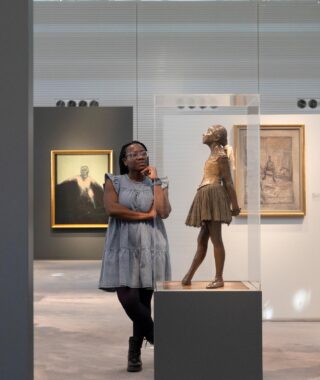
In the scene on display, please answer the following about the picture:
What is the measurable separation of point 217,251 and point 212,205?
33 cm

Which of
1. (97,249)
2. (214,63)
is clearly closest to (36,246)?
Result: (97,249)

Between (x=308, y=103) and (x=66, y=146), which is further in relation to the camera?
(x=66, y=146)

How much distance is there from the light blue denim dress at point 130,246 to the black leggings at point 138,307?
0.23 feet

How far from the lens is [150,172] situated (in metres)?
5.52

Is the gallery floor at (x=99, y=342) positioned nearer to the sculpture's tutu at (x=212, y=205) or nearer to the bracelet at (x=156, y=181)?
the sculpture's tutu at (x=212, y=205)

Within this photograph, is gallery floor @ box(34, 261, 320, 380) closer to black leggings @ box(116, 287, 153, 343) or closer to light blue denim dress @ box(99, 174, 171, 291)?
black leggings @ box(116, 287, 153, 343)

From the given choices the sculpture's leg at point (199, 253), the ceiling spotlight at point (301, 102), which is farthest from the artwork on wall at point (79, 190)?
the sculpture's leg at point (199, 253)

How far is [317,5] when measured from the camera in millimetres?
16297

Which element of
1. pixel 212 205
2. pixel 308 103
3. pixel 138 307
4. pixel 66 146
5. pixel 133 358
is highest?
pixel 308 103

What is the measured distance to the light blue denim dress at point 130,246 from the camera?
5566 mm

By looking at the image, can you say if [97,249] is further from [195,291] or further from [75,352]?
[195,291]

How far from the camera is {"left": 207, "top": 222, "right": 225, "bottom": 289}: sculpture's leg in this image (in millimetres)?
5205

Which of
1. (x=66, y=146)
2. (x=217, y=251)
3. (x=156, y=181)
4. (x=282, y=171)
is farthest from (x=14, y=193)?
(x=66, y=146)

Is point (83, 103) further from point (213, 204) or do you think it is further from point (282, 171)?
point (213, 204)
